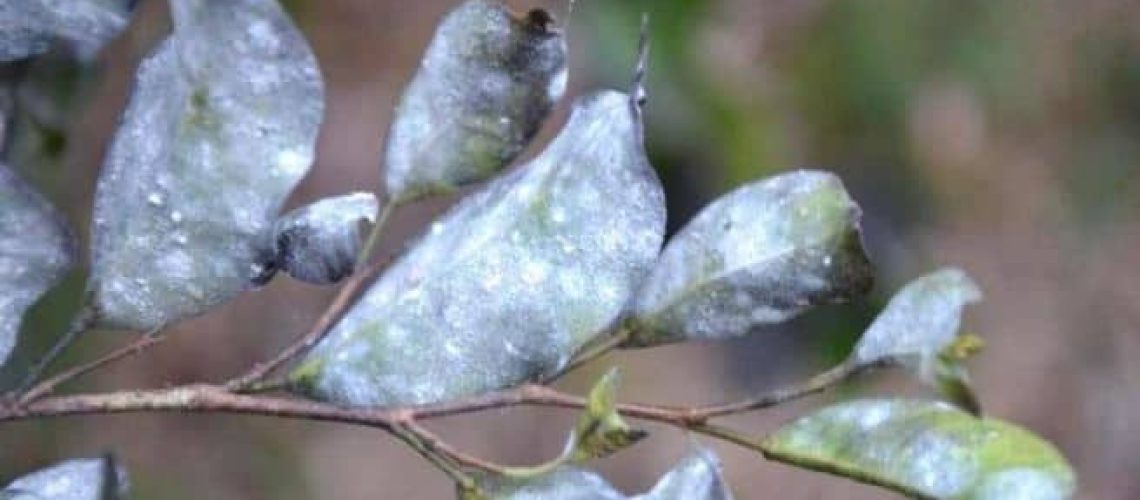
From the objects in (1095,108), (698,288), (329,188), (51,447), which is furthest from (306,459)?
(698,288)

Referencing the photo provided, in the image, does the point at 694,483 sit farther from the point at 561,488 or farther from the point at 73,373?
the point at 73,373

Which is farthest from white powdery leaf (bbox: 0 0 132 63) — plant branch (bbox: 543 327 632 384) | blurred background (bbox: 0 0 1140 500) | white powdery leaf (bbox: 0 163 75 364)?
blurred background (bbox: 0 0 1140 500)

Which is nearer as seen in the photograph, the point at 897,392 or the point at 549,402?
the point at 549,402

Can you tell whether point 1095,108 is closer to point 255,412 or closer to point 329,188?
point 329,188

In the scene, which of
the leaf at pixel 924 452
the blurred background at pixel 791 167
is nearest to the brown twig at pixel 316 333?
the leaf at pixel 924 452

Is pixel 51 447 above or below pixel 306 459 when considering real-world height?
above

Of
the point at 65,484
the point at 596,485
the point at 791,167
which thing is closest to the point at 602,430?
the point at 596,485

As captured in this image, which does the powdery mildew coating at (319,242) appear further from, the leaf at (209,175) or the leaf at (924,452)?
the leaf at (924,452)

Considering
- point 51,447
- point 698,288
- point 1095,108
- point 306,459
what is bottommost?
point 306,459
